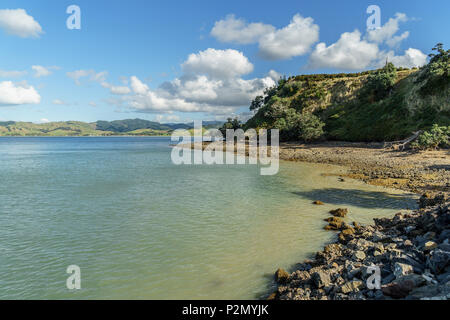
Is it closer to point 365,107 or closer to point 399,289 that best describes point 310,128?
point 365,107

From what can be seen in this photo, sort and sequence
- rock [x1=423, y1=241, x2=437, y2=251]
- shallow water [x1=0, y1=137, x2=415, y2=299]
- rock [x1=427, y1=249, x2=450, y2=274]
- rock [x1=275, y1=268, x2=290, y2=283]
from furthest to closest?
shallow water [x1=0, y1=137, x2=415, y2=299]
rock [x1=275, y1=268, x2=290, y2=283]
rock [x1=423, y1=241, x2=437, y2=251]
rock [x1=427, y1=249, x2=450, y2=274]

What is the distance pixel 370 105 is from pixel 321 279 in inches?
2833

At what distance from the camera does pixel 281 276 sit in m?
10.8

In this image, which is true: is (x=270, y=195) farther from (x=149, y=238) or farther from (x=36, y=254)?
(x=36, y=254)

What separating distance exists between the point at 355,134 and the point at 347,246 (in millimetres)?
55042

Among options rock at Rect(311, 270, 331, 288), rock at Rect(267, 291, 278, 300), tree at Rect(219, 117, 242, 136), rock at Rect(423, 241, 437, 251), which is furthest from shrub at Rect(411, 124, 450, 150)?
tree at Rect(219, 117, 242, 136)

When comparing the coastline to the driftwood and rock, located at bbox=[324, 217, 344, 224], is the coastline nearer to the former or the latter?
rock, located at bbox=[324, 217, 344, 224]

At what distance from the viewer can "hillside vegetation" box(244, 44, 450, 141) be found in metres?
52.0

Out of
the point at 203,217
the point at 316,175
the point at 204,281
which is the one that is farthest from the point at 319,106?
the point at 204,281

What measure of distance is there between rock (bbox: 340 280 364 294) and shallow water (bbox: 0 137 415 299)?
3144 mm

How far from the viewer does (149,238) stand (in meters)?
15.6

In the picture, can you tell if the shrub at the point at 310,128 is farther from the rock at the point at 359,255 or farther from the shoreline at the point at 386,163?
the rock at the point at 359,255
